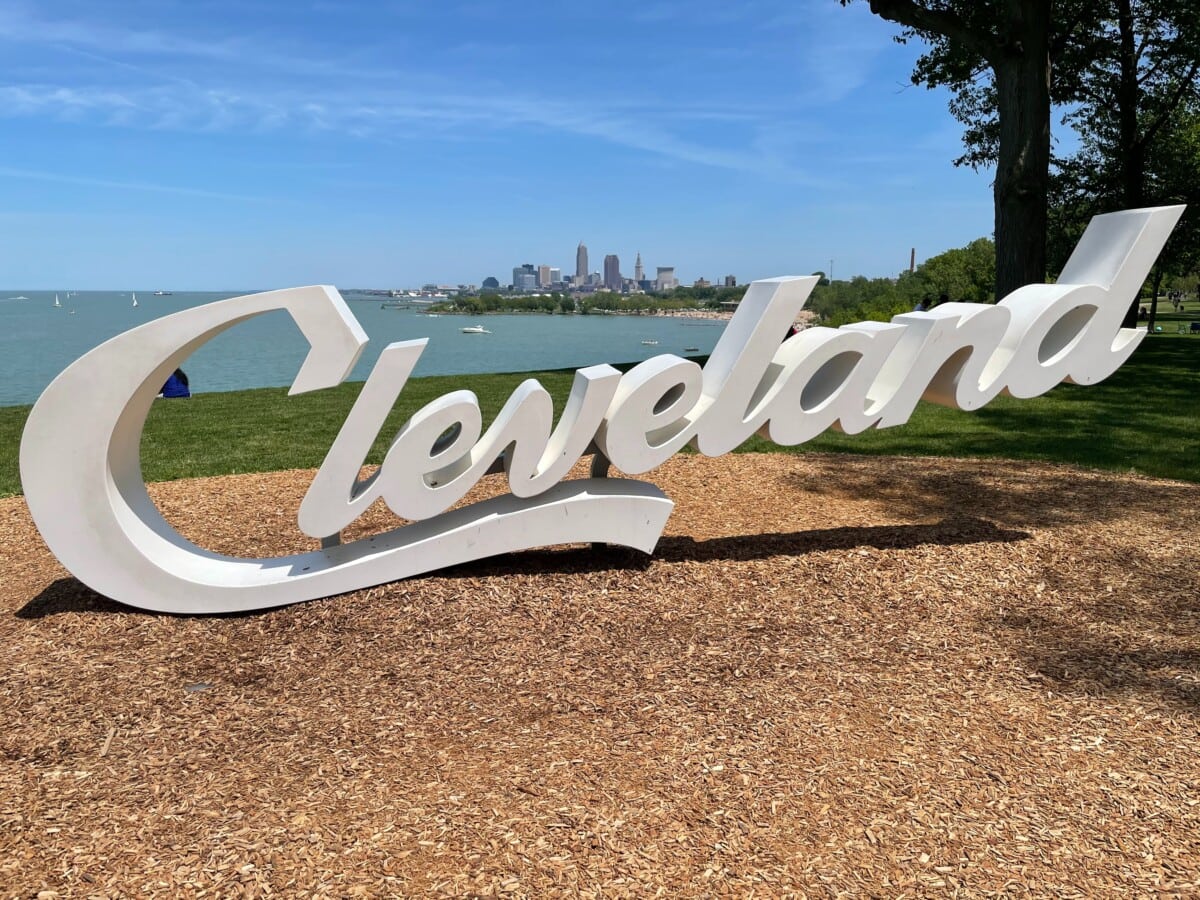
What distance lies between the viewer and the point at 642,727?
4.62 metres

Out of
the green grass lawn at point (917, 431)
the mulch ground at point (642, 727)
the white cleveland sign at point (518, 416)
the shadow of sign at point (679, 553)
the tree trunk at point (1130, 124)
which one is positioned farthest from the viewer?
the tree trunk at point (1130, 124)

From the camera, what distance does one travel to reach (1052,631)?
582 centimetres

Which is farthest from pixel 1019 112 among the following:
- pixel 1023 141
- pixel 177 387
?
pixel 177 387

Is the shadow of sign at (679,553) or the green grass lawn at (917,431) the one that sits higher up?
the green grass lawn at (917,431)

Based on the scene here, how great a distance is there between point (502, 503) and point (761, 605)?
6.82ft

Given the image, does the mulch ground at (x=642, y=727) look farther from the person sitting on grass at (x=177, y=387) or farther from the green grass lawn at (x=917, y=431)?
the person sitting on grass at (x=177, y=387)

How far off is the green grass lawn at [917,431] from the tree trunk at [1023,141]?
2858 mm

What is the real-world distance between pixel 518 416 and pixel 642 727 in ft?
7.90

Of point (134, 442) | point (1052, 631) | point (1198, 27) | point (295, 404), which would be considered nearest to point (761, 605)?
point (1052, 631)

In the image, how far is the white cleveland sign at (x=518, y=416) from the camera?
5.62m

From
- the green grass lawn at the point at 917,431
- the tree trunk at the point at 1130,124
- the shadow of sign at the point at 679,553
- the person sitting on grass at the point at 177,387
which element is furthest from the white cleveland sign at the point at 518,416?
the tree trunk at the point at 1130,124

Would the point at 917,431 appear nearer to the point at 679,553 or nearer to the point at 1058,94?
the point at 679,553

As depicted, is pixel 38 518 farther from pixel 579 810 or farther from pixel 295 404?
pixel 295 404

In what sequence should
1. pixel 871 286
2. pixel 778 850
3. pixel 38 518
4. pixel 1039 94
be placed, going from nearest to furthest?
1. pixel 778 850
2. pixel 38 518
3. pixel 1039 94
4. pixel 871 286
